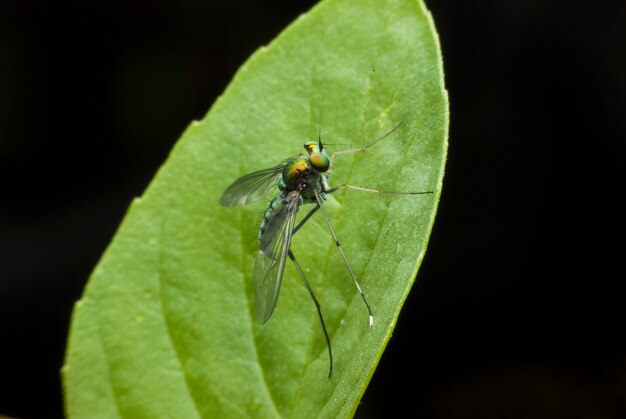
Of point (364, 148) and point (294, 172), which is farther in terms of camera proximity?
point (294, 172)

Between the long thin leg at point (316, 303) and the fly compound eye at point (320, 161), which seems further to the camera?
the fly compound eye at point (320, 161)

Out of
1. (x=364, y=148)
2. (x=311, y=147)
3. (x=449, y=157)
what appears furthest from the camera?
(x=449, y=157)

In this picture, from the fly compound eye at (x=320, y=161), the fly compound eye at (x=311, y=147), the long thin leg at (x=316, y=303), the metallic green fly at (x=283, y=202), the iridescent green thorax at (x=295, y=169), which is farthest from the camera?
the iridescent green thorax at (x=295, y=169)

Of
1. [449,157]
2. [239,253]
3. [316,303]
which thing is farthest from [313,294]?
[449,157]

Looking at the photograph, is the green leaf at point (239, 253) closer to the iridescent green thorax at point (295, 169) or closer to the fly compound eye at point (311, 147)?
the fly compound eye at point (311, 147)

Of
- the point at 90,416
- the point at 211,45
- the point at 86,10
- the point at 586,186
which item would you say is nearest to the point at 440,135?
the point at 90,416

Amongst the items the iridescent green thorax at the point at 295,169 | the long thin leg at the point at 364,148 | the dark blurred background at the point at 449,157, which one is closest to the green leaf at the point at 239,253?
the long thin leg at the point at 364,148

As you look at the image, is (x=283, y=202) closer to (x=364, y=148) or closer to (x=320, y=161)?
(x=320, y=161)

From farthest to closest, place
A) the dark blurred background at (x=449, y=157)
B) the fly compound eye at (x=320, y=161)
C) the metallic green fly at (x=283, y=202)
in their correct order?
the dark blurred background at (x=449, y=157) → the fly compound eye at (x=320, y=161) → the metallic green fly at (x=283, y=202)
